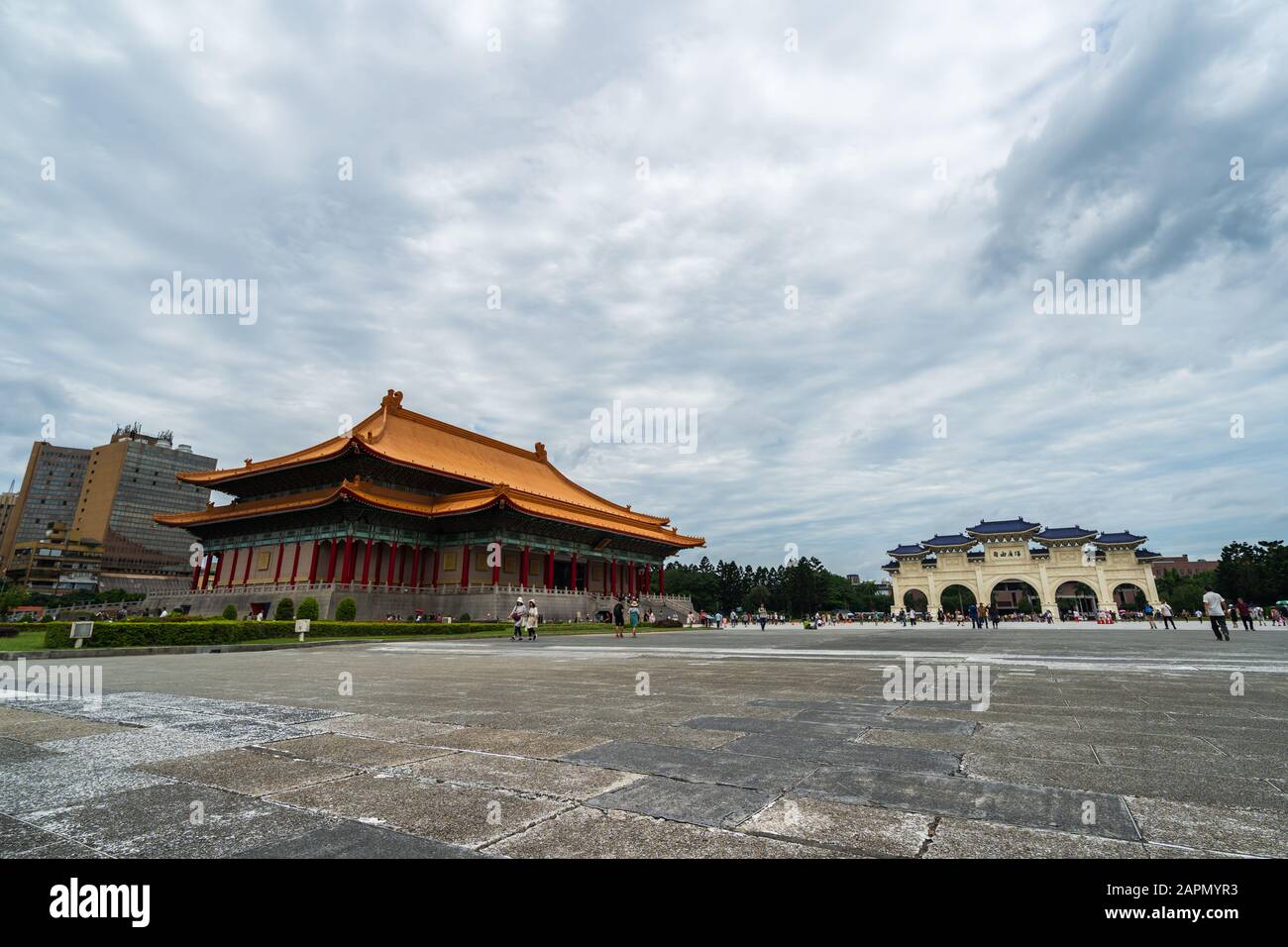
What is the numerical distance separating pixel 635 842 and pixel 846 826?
0.83 m

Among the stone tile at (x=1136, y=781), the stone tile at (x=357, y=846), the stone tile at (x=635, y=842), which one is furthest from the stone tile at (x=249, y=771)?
the stone tile at (x=1136, y=781)

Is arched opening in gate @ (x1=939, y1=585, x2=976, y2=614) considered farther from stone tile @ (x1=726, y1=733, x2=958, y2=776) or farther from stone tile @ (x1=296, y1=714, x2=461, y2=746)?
stone tile @ (x1=296, y1=714, x2=461, y2=746)

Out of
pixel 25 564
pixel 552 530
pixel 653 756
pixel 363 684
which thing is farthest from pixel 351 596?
pixel 25 564

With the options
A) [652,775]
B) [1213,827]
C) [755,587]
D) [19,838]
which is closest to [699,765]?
[652,775]

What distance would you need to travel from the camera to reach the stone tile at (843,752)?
3314 millimetres

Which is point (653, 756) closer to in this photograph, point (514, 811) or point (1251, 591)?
point (514, 811)

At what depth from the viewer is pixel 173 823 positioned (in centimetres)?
238

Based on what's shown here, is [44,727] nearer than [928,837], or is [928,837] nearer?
[928,837]

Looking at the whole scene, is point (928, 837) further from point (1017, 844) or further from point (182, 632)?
point (182, 632)

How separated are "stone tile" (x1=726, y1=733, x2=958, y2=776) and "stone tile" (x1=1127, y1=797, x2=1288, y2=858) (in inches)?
33.9

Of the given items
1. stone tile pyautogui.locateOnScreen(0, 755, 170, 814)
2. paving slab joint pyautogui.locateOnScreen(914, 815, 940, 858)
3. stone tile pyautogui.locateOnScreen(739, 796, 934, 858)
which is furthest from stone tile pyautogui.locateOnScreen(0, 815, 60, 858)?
paving slab joint pyautogui.locateOnScreen(914, 815, 940, 858)

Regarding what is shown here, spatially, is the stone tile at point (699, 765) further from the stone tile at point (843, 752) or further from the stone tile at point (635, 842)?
the stone tile at point (635, 842)

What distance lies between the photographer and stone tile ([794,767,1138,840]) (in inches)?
93.3
